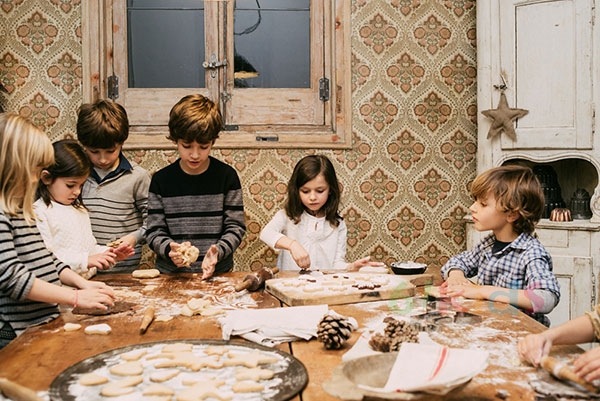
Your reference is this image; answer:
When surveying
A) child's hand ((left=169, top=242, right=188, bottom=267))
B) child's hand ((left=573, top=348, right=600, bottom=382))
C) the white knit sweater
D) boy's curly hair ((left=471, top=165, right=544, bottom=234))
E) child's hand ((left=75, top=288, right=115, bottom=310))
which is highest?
boy's curly hair ((left=471, top=165, right=544, bottom=234))

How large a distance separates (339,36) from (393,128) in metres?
0.76

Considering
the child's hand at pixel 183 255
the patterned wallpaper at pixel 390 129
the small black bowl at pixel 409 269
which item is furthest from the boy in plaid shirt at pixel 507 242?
the patterned wallpaper at pixel 390 129

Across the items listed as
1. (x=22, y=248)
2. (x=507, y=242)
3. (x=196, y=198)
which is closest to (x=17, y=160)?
(x=22, y=248)

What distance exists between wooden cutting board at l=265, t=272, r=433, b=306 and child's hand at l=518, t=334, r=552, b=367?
2.26 feet

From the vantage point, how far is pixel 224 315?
185 centimetres

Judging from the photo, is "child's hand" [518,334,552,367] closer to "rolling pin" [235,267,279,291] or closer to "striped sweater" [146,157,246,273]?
"rolling pin" [235,267,279,291]

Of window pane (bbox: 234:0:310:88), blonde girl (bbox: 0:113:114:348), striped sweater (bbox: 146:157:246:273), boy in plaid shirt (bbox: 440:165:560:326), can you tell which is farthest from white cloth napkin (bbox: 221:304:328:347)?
window pane (bbox: 234:0:310:88)

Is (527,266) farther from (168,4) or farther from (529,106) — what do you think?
(168,4)

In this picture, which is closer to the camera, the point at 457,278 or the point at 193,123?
the point at 457,278

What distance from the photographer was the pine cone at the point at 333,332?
1477 millimetres

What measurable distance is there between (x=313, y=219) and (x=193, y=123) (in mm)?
909

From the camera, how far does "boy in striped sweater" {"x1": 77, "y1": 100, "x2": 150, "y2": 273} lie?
301cm

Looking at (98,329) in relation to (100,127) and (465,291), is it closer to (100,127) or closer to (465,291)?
(465,291)

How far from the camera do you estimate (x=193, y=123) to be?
2729 mm
